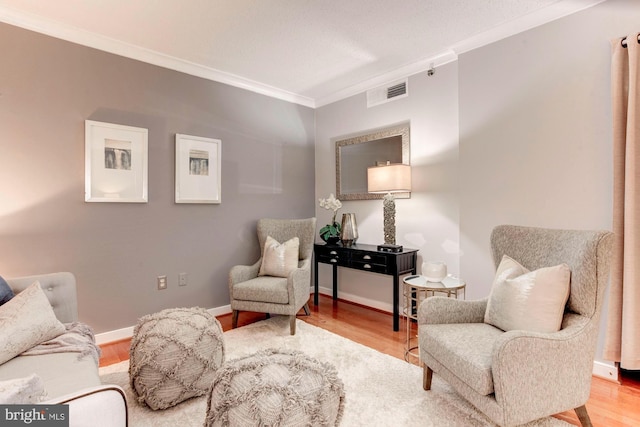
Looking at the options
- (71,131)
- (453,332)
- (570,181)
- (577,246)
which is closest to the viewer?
(577,246)

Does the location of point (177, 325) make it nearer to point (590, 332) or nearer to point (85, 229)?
point (85, 229)

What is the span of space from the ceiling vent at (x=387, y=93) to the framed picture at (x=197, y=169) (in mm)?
1792

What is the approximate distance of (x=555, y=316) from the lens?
160cm

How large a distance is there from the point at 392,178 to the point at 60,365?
2.79m

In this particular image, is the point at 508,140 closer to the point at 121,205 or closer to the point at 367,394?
the point at 367,394

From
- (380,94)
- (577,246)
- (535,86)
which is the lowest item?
(577,246)

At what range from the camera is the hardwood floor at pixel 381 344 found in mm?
1803

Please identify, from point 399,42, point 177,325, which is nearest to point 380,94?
point 399,42

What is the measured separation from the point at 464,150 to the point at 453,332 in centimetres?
174

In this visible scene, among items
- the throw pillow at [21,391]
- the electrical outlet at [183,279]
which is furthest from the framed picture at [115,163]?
the throw pillow at [21,391]

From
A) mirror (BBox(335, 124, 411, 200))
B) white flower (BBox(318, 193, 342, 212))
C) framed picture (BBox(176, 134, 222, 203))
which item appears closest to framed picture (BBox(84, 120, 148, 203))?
framed picture (BBox(176, 134, 222, 203))

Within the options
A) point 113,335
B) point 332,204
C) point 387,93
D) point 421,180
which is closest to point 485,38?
point 387,93

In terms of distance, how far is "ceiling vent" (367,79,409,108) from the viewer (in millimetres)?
3438

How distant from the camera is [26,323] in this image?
1577 mm
